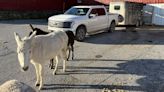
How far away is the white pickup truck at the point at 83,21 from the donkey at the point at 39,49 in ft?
18.6

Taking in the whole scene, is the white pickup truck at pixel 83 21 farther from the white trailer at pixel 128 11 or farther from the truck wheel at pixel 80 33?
the white trailer at pixel 128 11

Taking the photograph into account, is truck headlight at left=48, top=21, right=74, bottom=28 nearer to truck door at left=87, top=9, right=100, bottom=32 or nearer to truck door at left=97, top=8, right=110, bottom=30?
truck door at left=87, top=9, right=100, bottom=32

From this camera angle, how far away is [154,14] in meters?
23.3

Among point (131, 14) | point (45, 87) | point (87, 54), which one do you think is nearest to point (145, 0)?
point (131, 14)

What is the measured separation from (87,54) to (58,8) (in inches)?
809

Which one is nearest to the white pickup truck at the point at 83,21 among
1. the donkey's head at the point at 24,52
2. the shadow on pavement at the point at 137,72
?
the shadow on pavement at the point at 137,72

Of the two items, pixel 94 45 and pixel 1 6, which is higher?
pixel 1 6

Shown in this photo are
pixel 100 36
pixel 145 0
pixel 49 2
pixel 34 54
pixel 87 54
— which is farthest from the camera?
pixel 49 2

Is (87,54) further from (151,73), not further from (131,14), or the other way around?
(131,14)


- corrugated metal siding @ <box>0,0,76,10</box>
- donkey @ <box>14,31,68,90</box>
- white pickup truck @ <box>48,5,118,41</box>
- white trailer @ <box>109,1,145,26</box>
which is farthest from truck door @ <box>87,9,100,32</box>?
corrugated metal siding @ <box>0,0,76,10</box>

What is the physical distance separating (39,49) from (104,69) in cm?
Result: 300

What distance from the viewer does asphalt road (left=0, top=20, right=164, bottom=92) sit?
8336mm

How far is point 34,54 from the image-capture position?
25.7 ft

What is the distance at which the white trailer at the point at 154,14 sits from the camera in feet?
75.4
